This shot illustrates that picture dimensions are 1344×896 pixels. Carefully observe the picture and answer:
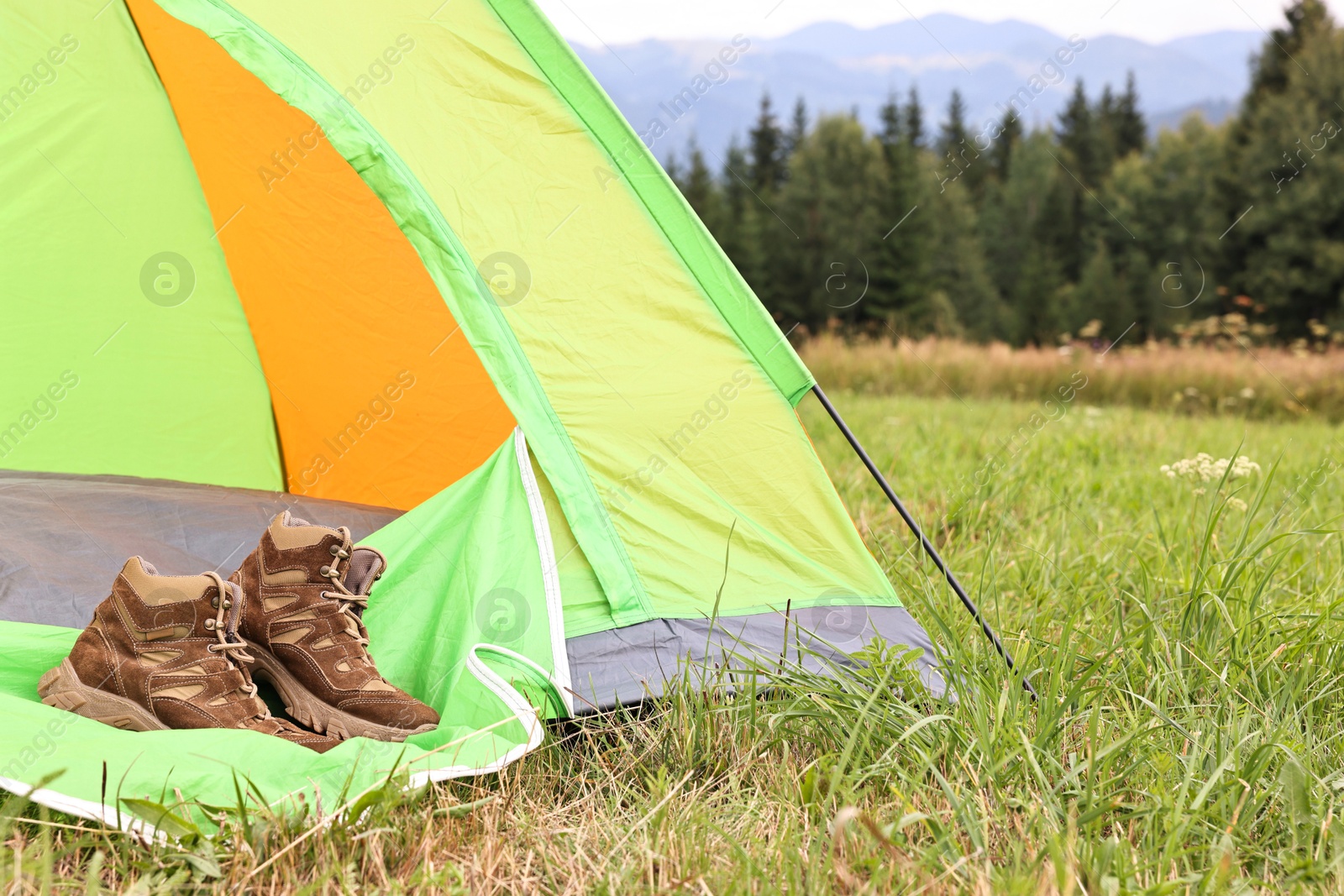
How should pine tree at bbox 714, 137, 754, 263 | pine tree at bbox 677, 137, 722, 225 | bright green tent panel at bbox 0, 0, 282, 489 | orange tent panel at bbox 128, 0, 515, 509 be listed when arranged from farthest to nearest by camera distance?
pine tree at bbox 677, 137, 722, 225 → pine tree at bbox 714, 137, 754, 263 → bright green tent panel at bbox 0, 0, 282, 489 → orange tent panel at bbox 128, 0, 515, 509

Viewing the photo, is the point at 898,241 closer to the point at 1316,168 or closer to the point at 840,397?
the point at 1316,168

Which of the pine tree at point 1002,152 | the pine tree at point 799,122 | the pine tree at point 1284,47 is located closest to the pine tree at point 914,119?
the pine tree at point 1002,152

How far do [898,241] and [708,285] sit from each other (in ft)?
83.1

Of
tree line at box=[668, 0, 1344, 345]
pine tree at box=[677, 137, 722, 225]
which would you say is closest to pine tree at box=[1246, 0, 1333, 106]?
tree line at box=[668, 0, 1344, 345]

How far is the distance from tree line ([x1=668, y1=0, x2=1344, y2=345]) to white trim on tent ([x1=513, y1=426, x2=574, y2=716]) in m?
18.0

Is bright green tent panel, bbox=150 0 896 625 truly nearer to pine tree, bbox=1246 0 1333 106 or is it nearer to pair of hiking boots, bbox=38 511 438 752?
pair of hiking boots, bbox=38 511 438 752

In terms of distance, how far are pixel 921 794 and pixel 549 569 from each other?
61cm

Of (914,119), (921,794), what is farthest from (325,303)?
(914,119)

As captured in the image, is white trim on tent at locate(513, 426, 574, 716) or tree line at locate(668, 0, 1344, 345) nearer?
white trim on tent at locate(513, 426, 574, 716)

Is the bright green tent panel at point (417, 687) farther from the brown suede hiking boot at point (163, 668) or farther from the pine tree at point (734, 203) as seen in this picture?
the pine tree at point (734, 203)

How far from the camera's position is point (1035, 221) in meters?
28.3

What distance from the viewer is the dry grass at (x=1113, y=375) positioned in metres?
5.75

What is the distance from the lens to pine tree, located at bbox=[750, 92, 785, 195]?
31.7 meters

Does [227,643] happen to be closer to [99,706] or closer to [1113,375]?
[99,706]
